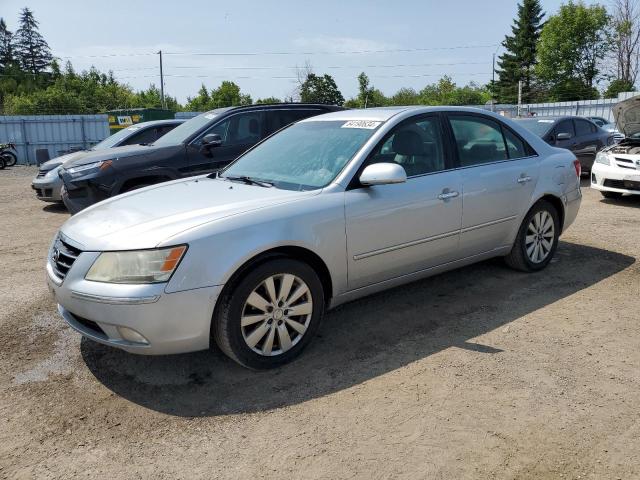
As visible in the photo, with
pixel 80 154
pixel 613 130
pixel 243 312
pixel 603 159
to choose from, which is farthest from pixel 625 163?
pixel 80 154

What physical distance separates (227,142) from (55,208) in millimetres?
4762

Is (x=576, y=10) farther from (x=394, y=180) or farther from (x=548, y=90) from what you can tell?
(x=394, y=180)

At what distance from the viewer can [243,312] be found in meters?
3.36

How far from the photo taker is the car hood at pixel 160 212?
3270mm

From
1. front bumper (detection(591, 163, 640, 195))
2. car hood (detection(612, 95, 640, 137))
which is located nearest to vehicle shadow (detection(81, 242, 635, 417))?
front bumper (detection(591, 163, 640, 195))

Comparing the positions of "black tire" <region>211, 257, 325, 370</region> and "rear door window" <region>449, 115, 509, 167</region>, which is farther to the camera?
"rear door window" <region>449, 115, 509, 167</region>

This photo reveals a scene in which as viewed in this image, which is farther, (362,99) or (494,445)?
(362,99)

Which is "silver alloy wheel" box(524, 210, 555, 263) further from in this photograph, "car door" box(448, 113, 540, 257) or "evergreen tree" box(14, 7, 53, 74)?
"evergreen tree" box(14, 7, 53, 74)

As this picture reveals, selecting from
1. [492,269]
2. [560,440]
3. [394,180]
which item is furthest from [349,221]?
[492,269]

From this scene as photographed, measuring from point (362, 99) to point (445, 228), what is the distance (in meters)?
63.8

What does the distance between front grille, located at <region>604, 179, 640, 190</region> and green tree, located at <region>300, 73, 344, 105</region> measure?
46446 millimetres

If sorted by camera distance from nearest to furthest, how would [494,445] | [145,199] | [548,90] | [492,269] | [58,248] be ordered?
[494,445]
[58,248]
[145,199]
[492,269]
[548,90]

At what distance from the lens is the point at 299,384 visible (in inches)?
133

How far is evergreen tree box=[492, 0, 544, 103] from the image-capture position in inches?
2633
